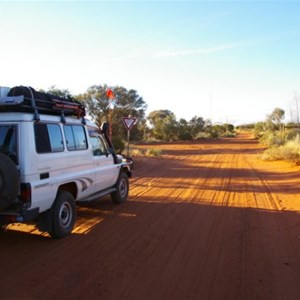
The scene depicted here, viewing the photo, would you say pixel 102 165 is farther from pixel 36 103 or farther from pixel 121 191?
pixel 36 103

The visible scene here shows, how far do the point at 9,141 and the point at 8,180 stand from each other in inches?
31.6

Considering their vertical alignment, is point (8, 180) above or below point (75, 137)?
below

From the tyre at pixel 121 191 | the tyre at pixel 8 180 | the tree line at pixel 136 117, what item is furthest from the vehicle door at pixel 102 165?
the tree line at pixel 136 117

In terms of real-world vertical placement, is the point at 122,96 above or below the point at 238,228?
above

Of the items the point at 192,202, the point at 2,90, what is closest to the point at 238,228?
the point at 192,202

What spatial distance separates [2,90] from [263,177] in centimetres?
1233

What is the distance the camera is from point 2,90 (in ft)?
23.7

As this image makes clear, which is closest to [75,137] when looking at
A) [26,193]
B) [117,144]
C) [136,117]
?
[26,193]

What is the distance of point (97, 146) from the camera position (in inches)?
370

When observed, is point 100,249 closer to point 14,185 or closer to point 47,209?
point 47,209

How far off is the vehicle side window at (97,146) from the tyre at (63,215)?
1742mm

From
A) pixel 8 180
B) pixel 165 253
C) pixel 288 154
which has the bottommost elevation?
pixel 165 253

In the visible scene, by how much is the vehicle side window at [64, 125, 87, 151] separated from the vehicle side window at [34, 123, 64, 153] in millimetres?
303

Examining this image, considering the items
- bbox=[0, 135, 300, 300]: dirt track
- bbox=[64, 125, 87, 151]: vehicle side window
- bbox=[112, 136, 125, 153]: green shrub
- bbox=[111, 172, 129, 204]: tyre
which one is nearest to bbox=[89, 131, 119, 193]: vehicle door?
bbox=[111, 172, 129, 204]: tyre
